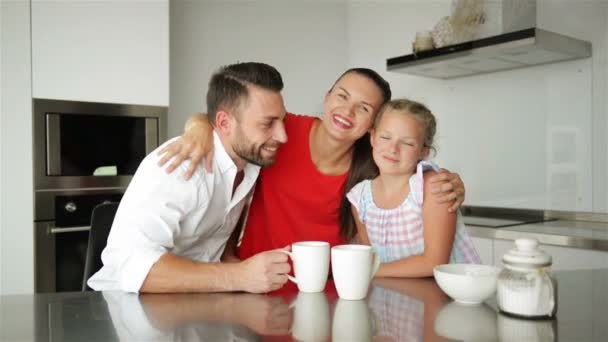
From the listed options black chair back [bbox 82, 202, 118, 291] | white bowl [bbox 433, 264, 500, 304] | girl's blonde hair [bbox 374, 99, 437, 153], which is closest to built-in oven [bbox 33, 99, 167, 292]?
black chair back [bbox 82, 202, 118, 291]

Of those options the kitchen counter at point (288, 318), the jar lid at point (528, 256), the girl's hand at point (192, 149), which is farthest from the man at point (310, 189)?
the jar lid at point (528, 256)

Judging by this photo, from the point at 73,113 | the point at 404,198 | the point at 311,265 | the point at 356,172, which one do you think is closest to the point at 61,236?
the point at 73,113

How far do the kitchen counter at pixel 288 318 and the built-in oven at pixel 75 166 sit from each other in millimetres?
1487

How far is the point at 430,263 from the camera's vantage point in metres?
1.19

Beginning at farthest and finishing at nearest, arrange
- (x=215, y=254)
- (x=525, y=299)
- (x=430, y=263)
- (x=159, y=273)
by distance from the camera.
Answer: (x=215, y=254), (x=430, y=263), (x=159, y=273), (x=525, y=299)

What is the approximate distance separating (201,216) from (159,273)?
30cm

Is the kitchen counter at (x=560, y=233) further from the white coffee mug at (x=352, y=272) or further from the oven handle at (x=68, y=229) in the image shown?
the oven handle at (x=68, y=229)

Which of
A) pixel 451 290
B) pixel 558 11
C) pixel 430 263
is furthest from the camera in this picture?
pixel 558 11

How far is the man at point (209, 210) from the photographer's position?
102 centimetres

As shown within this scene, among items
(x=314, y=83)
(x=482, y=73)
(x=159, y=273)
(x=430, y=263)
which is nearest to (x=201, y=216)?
(x=159, y=273)

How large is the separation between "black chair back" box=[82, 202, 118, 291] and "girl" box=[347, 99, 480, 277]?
0.67 m

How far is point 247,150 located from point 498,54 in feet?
4.84

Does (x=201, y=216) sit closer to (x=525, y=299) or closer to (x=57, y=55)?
(x=525, y=299)

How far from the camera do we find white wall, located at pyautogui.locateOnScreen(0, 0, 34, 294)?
7.38 feet
